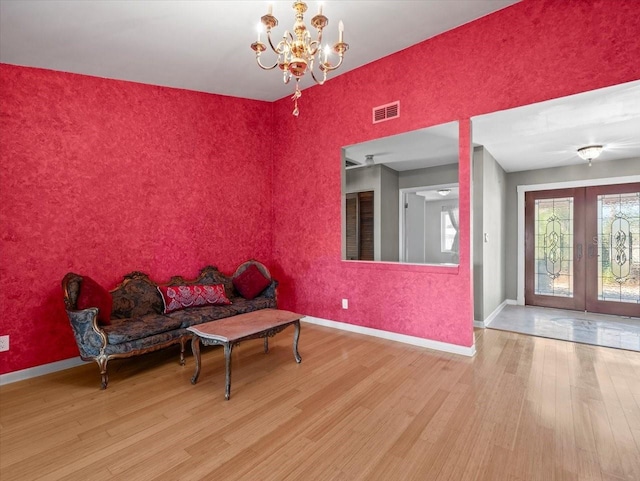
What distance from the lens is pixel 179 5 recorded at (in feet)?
8.56

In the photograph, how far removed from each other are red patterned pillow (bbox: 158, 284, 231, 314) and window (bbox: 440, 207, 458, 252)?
578 cm

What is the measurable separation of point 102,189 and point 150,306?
1383mm

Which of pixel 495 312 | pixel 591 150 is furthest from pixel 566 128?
pixel 495 312

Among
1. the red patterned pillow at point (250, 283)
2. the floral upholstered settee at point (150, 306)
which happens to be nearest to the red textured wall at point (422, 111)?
the red patterned pillow at point (250, 283)

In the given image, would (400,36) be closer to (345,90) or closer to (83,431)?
(345,90)

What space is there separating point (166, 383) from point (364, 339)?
A: 2227 mm

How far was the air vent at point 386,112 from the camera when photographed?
3717 millimetres

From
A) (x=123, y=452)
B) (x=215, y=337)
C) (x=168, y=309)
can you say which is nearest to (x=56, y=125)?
(x=168, y=309)

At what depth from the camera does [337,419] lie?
7.14ft

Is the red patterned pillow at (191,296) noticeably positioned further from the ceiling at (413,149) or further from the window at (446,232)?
the window at (446,232)

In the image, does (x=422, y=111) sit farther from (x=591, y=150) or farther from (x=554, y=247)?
(x=554, y=247)

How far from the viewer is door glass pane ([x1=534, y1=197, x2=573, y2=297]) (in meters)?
5.43

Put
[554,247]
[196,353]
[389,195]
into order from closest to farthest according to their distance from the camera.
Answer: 1. [196,353]
2. [554,247]
3. [389,195]

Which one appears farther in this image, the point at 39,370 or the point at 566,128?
the point at 566,128
